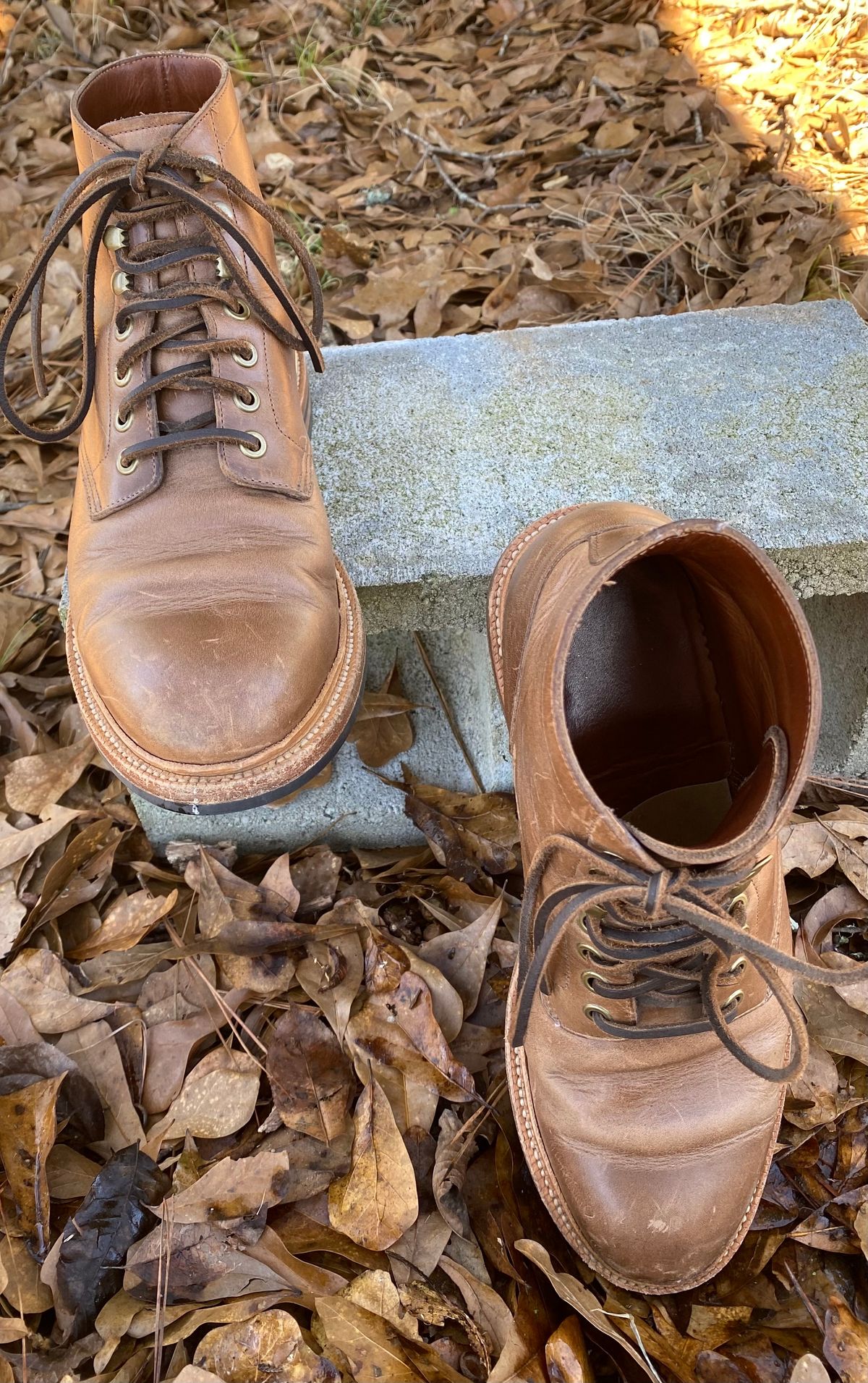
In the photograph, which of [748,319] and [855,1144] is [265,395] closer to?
[748,319]

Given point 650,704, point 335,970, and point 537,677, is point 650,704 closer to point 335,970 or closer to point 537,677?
point 537,677

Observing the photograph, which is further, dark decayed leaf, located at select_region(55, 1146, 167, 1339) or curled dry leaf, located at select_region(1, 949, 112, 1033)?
curled dry leaf, located at select_region(1, 949, 112, 1033)

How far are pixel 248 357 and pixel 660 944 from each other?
1.05m

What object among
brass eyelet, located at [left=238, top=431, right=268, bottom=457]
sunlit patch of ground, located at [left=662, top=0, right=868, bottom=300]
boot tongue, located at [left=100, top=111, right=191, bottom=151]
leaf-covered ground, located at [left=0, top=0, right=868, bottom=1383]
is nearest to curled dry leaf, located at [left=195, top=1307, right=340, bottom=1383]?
leaf-covered ground, located at [left=0, top=0, right=868, bottom=1383]

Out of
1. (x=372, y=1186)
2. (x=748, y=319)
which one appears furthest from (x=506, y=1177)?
(x=748, y=319)

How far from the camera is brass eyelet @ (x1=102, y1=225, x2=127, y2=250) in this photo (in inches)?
54.8

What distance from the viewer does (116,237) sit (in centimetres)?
139

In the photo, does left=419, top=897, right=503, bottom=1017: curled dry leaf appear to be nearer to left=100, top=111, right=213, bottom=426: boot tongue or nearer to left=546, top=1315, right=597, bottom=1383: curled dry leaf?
left=546, top=1315, right=597, bottom=1383: curled dry leaf

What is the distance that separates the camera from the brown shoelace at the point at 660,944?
38.4 inches

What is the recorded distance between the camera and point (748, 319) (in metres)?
1.92

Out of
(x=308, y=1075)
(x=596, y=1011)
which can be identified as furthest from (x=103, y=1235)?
(x=596, y=1011)

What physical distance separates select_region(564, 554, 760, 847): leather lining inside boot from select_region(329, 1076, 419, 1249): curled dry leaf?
21.7 inches

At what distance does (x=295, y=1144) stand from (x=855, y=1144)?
0.78 meters

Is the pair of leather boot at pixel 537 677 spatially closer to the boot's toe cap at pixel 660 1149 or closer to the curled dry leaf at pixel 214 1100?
the boot's toe cap at pixel 660 1149
